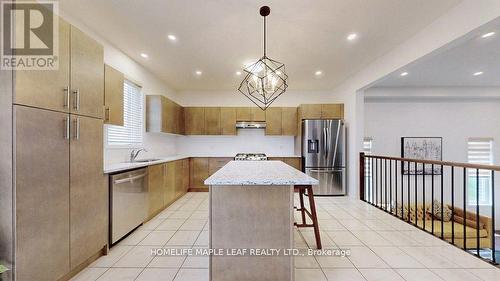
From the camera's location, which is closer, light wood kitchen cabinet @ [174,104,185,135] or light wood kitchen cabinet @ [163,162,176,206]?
light wood kitchen cabinet @ [163,162,176,206]

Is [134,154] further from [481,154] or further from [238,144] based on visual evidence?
[481,154]

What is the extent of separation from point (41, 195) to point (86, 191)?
447mm

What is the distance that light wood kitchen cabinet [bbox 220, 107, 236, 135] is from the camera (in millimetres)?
5824

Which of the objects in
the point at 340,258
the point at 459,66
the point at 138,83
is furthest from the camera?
the point at 459,66

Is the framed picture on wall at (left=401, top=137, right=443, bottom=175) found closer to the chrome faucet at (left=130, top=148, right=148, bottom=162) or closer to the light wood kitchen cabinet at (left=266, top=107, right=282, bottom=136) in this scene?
the light wood kitchen cabinet at (left=266, top=107, right=282, bottom=136)

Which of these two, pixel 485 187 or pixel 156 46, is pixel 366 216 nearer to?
pixel 156 46

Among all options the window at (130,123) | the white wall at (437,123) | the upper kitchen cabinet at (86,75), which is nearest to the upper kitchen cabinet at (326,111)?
the white wall at (437,123)

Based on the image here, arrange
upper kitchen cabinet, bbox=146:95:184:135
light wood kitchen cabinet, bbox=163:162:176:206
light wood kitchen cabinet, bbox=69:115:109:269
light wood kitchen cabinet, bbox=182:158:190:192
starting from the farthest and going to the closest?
light wood kitchen cabinet, bbox=182:158:190:192
upper kitchen cabinet, bbox=146:95:184:135
light wood kitchen cabinet, bbox=163:162:176:206
light wood kitchen cabinet, bbox=69:115:109:269

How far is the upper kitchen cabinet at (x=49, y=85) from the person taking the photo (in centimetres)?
151

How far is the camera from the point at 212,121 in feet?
19.2

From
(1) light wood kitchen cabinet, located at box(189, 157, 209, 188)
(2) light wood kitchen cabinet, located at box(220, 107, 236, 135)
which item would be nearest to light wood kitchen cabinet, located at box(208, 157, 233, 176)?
(1) light wood kitchen cabinet, located at box(189, 157, 209, 188)

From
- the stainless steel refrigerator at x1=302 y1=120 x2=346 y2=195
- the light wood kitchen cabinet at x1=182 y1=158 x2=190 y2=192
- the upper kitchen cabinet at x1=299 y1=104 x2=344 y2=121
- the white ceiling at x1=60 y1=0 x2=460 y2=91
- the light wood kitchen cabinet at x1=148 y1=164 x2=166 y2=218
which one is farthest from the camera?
the upper kitchen cabinet at x1=299 y1=104 x2=344 y2=121

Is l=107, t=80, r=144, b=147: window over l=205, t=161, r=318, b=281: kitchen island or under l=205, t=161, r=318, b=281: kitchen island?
over

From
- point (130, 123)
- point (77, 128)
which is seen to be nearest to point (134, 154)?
point (130, 123)
